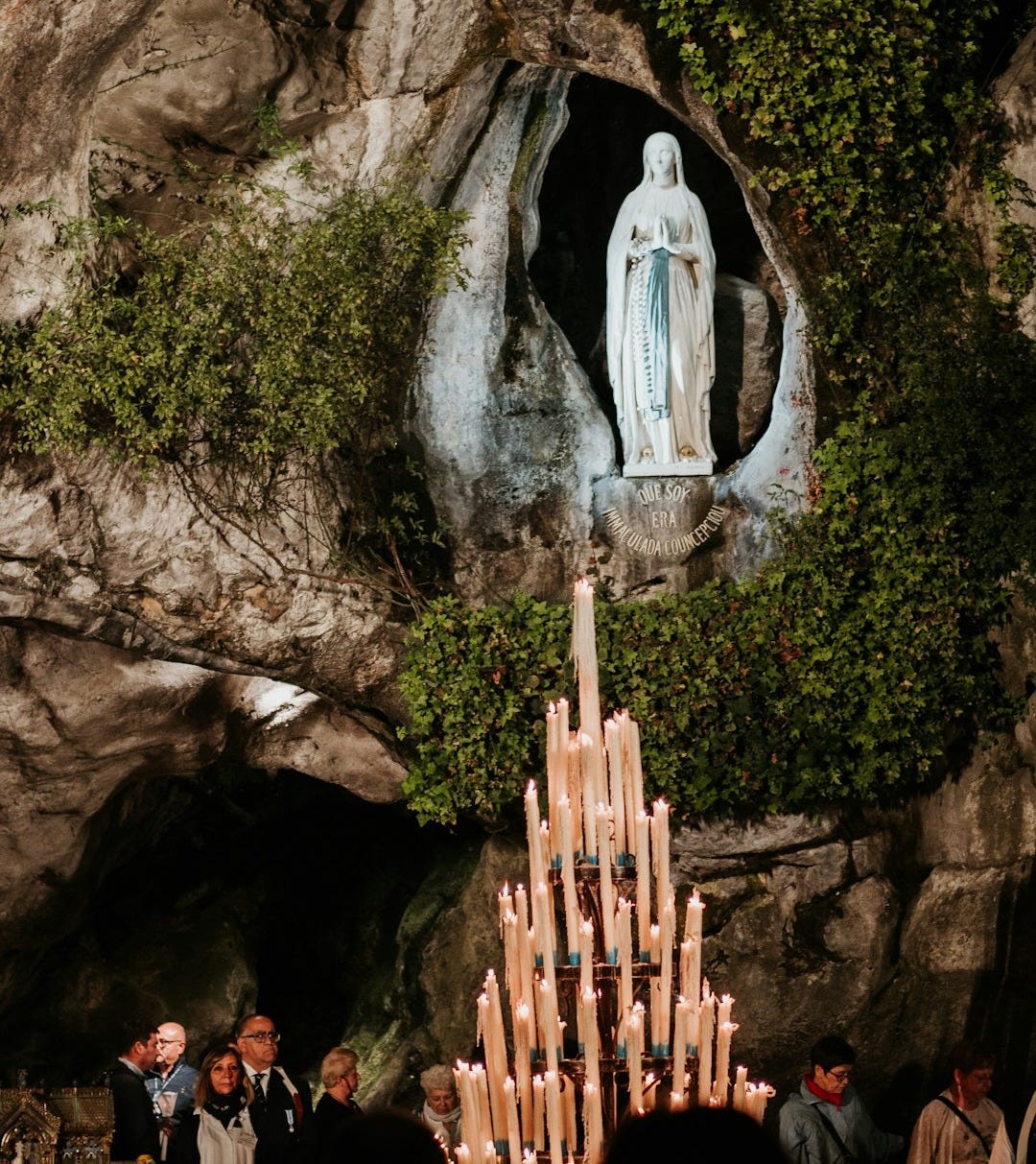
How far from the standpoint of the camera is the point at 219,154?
9969 millimetres

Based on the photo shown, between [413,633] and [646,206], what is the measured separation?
2.76 metres

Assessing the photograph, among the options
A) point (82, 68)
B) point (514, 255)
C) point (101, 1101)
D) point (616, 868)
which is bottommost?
point (101, 1101)

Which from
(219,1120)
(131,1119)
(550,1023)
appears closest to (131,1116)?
(131,1119)

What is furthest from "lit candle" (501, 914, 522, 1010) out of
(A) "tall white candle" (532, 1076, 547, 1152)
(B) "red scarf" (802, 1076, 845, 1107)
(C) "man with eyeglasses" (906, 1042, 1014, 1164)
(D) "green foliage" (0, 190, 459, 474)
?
(D) "green foliage" (0, 190, 459, 474)

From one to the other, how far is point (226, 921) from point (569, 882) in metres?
7.26

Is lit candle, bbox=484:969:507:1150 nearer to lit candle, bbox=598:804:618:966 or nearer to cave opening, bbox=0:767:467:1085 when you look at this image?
lit candle, bbox=598:804:618:966

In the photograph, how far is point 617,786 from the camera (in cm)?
506

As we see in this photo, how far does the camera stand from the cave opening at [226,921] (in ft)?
36.1

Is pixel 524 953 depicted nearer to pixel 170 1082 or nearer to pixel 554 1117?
pixel 554 1117

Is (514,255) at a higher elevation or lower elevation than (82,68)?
lower

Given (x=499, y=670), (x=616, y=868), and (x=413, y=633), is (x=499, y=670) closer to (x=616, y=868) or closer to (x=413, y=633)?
(x=413, y=633)

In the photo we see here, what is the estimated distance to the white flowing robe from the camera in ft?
32.1

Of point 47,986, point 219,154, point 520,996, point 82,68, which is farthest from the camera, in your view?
point 47,986

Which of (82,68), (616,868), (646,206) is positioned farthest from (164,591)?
(616,868)
